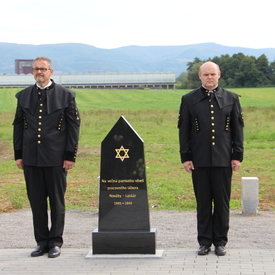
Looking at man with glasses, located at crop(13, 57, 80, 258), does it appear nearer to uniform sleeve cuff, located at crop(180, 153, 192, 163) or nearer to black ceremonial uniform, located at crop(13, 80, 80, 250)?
black ceremonial uniform, located at crop(13, 80, 80, 250)

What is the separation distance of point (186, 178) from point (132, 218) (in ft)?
24.9

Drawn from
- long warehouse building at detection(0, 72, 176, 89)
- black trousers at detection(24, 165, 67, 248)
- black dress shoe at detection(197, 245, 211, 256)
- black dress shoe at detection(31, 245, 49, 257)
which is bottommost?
long warehouse building at detection(0, 72, 176, 89)

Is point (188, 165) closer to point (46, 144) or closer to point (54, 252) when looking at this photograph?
point (46, 144)

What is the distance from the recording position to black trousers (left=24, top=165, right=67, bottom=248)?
661 centimetres

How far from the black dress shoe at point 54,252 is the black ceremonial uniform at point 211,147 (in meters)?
1.62

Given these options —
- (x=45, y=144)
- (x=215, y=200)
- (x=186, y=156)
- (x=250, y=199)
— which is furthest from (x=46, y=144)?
(x=250, y=199)

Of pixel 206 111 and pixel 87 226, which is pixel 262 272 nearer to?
pixel 206 111

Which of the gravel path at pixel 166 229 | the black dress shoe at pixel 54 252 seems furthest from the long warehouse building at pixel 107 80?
the black dress shoe at pixel 54 252

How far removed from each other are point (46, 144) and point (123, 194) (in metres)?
1.05

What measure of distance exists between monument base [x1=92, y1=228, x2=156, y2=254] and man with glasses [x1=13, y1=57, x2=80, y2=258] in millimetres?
477

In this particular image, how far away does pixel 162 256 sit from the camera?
6371 mm

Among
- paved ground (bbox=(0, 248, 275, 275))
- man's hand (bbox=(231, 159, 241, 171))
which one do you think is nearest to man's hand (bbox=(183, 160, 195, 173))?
man's hand (bbox=(231, 159, 241, 171))

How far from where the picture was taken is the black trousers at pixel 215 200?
6.43m

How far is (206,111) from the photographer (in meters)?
6.43
